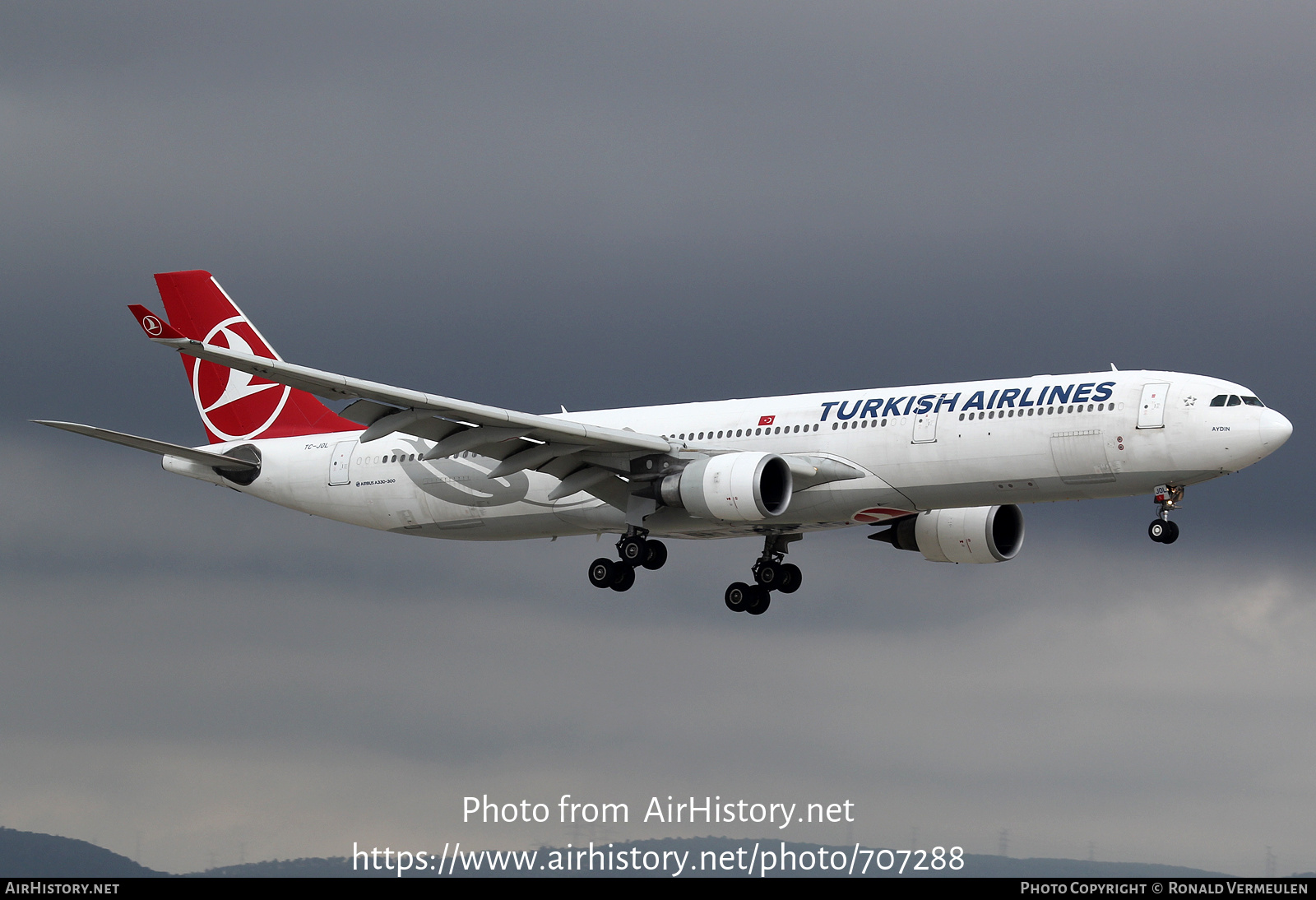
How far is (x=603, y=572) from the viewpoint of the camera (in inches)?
2217

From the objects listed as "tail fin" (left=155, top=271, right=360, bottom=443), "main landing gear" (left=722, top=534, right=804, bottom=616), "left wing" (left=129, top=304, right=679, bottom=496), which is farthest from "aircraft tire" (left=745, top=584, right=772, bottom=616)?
"tail fin" (left=155, top=271, right=360, bottom=443)

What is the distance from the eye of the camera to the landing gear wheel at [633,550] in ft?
181

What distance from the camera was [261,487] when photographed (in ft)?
206

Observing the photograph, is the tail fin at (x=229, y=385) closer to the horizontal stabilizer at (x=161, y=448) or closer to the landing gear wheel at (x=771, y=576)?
the horizontal stabilizer at (x=161, y=448)

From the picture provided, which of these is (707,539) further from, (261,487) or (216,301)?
(216,301)

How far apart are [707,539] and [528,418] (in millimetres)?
9364

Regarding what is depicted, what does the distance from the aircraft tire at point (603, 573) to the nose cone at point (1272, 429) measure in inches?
798

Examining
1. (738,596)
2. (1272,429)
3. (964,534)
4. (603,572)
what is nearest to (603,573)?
(603,572)

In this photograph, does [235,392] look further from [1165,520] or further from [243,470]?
[1165,520]

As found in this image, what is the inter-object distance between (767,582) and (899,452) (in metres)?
10.6

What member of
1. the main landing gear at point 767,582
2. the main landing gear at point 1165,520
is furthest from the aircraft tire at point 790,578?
the main landing gear at point 1165,520

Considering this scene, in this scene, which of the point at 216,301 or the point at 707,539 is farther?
the point at 216,301
